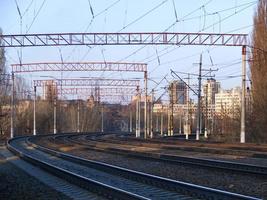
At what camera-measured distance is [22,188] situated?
14.8m

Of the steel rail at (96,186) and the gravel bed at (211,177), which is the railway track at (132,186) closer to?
the steel rail at (96,186)

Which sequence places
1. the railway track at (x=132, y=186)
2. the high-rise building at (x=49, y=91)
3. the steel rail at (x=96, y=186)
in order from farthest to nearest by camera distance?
the high-rise building at (x=49, y=91) → the railway track at (x=132, y=186) → the steel rail at (x=96, y=186)

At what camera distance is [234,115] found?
177 feet

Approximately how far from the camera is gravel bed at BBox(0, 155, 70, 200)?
13102 mm

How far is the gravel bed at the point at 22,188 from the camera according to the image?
1310 cm

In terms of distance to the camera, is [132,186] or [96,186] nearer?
[96,186]

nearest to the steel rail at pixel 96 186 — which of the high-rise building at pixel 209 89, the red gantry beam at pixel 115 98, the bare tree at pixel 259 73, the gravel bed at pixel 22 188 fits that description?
the gravel bed at pixel 22 188

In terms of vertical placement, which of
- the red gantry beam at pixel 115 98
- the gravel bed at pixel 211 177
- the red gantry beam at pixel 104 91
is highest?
the red gantry beam at pixel 104 91

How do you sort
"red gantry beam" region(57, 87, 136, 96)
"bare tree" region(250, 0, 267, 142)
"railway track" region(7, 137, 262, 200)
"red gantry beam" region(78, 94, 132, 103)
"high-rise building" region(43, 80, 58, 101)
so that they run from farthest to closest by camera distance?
1. "red gantry beam" region(78, 94, 132, 103)
2. "high-rise building" region(43, 80, 58, 101)
3. "red gantry beam" region(57, 87, 136, 96)
4. "bare tree" region(250, 0, 267, 142)
5. "railway track" region(7, 137, 262, 200)

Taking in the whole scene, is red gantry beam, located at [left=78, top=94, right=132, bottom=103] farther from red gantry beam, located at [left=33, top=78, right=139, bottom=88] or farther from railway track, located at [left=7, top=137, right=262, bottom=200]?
railway track, located at [left=7, top=137, right=262, bottom=200]

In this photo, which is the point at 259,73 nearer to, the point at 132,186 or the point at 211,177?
the point at 211,177

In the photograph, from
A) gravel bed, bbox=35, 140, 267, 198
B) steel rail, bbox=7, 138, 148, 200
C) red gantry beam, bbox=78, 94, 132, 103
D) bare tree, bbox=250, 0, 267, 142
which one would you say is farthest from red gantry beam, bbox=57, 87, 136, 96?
steel rail, bbox=7, 138, 148, 200

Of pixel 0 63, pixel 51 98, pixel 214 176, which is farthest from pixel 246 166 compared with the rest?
pixel 51 98

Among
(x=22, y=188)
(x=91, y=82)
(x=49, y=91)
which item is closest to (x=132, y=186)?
(x=22, y=188)
